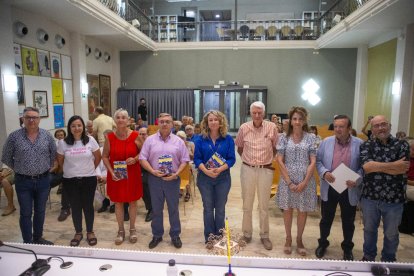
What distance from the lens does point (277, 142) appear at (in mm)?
3207

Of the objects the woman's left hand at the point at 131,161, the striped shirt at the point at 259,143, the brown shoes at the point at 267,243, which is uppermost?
the striped shirt at the point at 259,143

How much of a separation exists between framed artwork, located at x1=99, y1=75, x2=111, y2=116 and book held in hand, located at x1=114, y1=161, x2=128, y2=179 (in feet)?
26.6

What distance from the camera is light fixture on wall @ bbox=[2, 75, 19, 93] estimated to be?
5.79 m

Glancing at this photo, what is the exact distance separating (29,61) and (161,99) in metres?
5.78

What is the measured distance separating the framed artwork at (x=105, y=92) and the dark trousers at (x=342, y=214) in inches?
366

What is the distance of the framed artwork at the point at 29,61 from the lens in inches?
259

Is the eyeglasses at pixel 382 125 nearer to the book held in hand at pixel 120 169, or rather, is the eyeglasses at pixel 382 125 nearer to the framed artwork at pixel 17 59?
the book held in hand at pixel 120 169

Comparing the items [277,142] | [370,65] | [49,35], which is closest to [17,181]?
[277,142]

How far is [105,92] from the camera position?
1116cm

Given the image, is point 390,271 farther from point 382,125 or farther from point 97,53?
point 97,53

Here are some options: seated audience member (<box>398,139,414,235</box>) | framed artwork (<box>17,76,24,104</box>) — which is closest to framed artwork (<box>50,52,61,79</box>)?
framed artwork (<box>17,76,24,104</box>)

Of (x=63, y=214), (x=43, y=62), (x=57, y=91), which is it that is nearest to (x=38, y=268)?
(x=63, y=214)

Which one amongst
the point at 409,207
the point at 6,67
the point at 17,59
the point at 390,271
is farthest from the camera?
the point at 17,59

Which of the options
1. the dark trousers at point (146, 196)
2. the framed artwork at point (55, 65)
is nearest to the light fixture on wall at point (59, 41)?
the framed artwork at point (55, 65)
